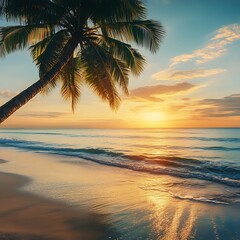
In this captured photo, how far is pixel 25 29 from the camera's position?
34.2 feet

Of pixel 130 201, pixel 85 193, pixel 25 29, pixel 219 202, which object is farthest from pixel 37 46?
pixel 219 202

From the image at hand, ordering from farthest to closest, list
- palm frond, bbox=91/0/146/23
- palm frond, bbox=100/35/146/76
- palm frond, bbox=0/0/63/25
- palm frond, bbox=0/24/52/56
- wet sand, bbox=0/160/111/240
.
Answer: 1. palm frond, bbox=100/35/146/76
2. palm frond, bbox=0/24/52/56
3. palm frond, bbox=91/0/146/23
4. palm frond, bbox=0/0/63/25
5. wet sand, bbox=0/160/111/240

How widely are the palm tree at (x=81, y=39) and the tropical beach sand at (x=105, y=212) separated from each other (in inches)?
104

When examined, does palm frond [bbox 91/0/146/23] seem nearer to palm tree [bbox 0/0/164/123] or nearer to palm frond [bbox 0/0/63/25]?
palm tree [bbox 0/0/164/123]

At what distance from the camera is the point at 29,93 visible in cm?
810

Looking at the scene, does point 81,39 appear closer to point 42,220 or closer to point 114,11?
point 114,11

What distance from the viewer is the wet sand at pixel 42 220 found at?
214 inches

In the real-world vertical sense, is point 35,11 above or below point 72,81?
above

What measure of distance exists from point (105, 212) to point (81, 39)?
19.7 feet

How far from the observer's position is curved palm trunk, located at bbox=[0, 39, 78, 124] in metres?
7.24

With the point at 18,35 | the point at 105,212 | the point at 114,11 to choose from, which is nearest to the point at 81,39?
the point at 114,11

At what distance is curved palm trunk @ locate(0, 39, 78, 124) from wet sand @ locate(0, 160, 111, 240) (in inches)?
89.6

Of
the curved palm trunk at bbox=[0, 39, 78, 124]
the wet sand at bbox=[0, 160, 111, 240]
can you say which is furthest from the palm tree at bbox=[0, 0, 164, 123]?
the wet sand at bbox=[0, 160, 111, 240]

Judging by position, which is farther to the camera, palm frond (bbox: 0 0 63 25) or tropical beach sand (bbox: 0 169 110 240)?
palm frond (bbox: 0 0 63 25)
